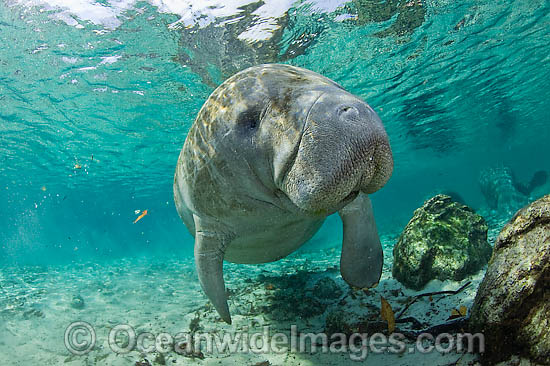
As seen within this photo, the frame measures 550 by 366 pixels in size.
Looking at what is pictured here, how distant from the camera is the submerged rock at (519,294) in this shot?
1.54 m

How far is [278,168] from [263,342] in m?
2.29

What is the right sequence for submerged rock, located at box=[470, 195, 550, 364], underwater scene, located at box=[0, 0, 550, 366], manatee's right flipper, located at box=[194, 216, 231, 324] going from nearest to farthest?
submerged rock, located at box=[470, 195, 550, 364]
underwater scene, located at box=[0, 0, 550, 366]
manatee's right flipper, located at box=[194, 216, 231, 324]

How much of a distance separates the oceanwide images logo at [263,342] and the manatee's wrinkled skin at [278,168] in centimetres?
55

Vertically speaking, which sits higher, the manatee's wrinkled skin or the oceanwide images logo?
the manatee's wrinkled skin

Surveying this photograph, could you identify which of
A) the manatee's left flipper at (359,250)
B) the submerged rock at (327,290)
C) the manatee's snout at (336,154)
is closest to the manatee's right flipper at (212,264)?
the manatee's left flipper at (359,250)

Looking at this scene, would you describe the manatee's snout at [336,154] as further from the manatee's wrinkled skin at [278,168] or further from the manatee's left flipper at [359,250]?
the manatee's left flipper at [359,250]

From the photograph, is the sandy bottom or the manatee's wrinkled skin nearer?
the manatee's wrinkled skin

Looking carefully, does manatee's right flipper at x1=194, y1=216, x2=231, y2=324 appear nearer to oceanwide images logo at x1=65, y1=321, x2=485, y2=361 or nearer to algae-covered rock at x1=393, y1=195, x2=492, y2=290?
oceanwide images logo at x1=65, y1=321, x2=485, y2=361

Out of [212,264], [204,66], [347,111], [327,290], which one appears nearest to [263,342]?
[212,264]

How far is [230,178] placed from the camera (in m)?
2.47

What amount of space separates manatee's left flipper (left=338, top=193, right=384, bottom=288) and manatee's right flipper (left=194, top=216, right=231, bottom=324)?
1.19m

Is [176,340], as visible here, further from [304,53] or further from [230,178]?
[304,53]

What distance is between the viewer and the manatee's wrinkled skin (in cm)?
167

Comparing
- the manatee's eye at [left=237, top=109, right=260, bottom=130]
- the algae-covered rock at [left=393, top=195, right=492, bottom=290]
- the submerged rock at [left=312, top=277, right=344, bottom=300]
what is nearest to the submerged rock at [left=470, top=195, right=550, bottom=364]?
the manatee's eye at [left=237, top=109, right=260, bottom=130]
